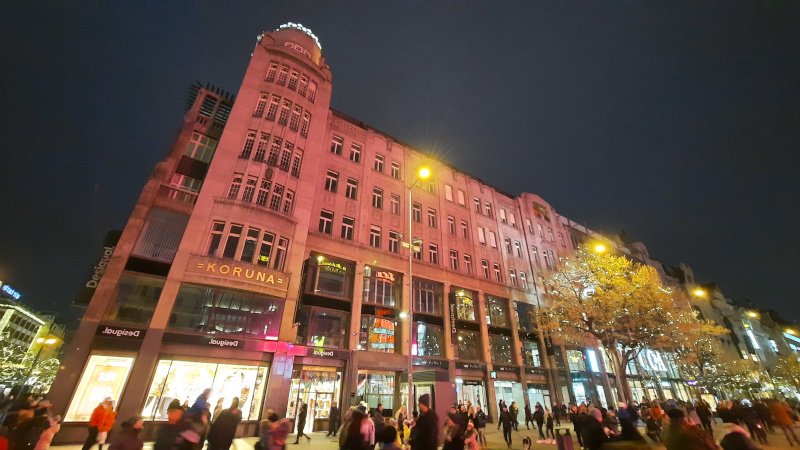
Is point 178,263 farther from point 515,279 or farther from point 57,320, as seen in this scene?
point 57,320

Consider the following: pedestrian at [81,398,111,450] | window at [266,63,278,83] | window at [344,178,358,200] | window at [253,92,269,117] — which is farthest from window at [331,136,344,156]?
pedestrian at [81,398,111,450]

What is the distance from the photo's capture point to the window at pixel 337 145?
29875 mm

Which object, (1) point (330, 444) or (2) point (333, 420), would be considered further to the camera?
(2) point (333, 420)

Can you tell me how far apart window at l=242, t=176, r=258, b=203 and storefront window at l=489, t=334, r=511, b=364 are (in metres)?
23.4

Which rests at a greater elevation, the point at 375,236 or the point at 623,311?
the point at 375,236

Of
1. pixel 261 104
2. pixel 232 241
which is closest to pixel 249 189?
pixel 232 241

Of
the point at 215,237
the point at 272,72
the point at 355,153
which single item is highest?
the point at 272,72

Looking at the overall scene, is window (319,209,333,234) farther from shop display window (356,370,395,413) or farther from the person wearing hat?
the person wearing hat

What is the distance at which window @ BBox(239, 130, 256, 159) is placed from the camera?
23391 mm

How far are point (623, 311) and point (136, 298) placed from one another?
1276 inches

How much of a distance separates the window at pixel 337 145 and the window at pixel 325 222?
6.46 m

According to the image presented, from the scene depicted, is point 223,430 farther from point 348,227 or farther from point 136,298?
point 348,227

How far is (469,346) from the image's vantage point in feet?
95.1

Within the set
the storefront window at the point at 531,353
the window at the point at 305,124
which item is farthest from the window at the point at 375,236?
the storefront window at the point at 531,353
